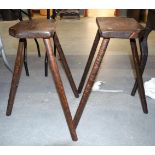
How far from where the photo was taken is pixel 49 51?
1.14 metres

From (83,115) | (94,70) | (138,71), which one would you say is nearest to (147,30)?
(138,71)

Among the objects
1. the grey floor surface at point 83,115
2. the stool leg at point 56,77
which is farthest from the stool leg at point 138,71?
the stool leg at point 56,77

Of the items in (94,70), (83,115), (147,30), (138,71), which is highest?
(147,30)

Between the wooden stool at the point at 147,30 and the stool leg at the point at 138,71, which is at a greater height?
the wooden stool at the point at 147,30

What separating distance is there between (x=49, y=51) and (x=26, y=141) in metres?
0.54

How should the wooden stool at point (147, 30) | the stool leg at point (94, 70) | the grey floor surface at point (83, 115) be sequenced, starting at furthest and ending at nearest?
the wooden stool at point (147, 30)
the grey floor surface at point (83, 115)
the stool leg at point (94, 70)

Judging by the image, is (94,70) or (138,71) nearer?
(94,70)

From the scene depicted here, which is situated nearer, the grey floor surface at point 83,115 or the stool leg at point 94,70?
the stool leg at point 94,70

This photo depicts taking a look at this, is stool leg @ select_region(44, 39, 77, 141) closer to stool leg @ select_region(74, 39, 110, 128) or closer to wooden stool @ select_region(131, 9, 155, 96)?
stool leg @ select_region(74, 39, 110, 128)

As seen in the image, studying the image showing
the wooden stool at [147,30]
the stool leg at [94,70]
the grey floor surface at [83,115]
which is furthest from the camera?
the wooden stool at [147,30]

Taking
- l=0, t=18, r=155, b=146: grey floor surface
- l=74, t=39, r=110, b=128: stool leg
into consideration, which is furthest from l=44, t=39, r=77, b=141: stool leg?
l=0, t=18, r=155, b=146: grey floor surface

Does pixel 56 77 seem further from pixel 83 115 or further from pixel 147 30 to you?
pixel 147 30

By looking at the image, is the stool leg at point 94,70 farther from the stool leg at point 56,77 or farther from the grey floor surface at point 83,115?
the grey floor surface at point 83,115
